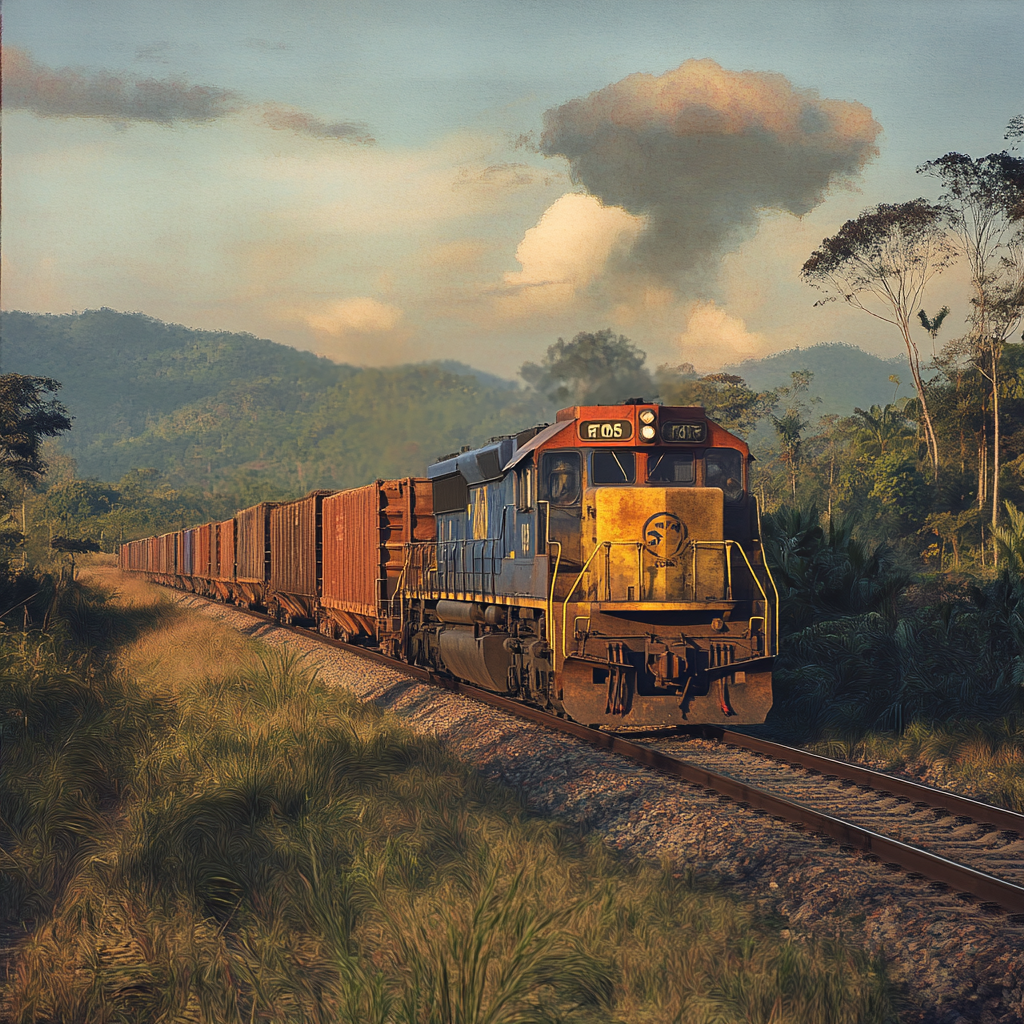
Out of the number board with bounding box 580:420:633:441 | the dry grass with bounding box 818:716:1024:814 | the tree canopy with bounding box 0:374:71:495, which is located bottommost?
the dry grass with bounding box 818:716:1024:814

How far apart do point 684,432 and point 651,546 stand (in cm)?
147

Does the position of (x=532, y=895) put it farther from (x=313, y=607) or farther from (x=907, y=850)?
(x=313, y=607)

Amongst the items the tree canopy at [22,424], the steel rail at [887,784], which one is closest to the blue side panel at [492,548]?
the steel rail at [887,784]

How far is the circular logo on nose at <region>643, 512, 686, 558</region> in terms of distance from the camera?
11.4 meters

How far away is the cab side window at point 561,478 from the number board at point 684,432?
3.49ft

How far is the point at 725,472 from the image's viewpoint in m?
12.2

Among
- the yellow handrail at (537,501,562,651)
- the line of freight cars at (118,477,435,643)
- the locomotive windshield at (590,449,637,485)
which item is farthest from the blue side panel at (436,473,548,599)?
the line of freight cars at (118,477,435,643)

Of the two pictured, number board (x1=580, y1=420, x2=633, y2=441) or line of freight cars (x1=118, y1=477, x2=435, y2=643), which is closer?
number board (x1=580, y1=420, x2=633, y2=441)

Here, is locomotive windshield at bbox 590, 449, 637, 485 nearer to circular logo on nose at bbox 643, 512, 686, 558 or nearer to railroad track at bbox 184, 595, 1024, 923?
circular logo on nose at bbox 643, 512, 686, 558

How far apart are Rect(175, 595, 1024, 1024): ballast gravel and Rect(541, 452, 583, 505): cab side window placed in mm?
2739

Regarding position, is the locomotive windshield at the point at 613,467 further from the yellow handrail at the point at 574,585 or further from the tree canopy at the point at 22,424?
the tree canopy at the point at 22,424

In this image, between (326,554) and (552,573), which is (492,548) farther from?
(326,554)

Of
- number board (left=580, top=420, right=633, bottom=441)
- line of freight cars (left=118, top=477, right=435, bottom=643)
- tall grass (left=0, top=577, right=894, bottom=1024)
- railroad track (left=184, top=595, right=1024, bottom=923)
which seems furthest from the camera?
line of freight cars (left=118, top=477, right=435, bottom=643)

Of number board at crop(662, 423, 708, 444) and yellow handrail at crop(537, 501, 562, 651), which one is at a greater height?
number board at crop(662, 423, 708, 444)
